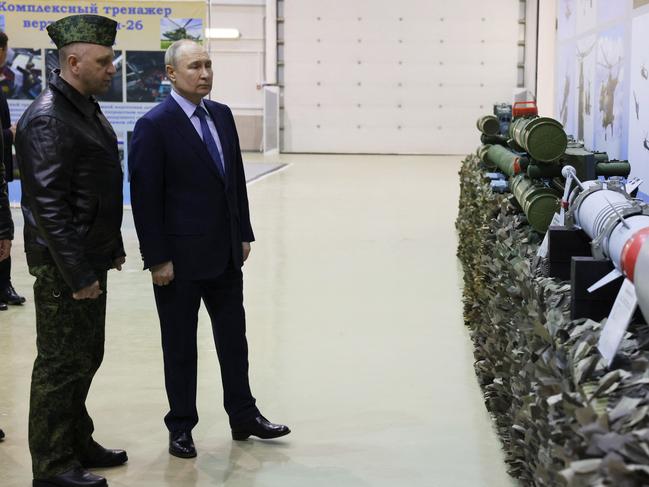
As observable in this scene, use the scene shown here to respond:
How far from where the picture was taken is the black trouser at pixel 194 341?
13.4 ft

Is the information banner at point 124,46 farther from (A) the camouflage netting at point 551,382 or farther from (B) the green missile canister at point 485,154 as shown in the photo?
(A) the camouflage netting at point 551,382

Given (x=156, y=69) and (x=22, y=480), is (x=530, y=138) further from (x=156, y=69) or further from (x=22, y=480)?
(x=156, y=69)

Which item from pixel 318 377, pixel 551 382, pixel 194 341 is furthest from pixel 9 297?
pixel 551 382

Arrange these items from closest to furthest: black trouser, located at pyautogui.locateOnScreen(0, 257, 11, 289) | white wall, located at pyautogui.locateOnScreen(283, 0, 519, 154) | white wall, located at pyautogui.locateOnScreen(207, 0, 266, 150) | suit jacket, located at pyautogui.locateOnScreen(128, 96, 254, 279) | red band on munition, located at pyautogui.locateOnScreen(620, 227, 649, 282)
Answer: red band on munition, located at pyautogui.locateOnScreen(620, 227, 649, 282)
suit jacket, located at pyautogui.locateOnScreen(128, 96, 254, 279)
black trouser, located at pyautogui.locateOnScreen(0, 257, 11, 289)
white wall, located at pyautogui.locateOnScreen(283, 0, 519, 154)
white wall, located at pyautogui.locateOnScreen(207, 0, 266, 150)

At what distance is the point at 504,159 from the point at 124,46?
599 centimetres

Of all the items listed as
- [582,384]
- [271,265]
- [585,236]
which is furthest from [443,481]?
[271,265]

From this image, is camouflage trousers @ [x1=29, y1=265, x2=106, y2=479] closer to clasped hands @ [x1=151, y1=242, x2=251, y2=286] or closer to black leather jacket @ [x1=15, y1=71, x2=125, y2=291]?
black leather jacket @ [x1=15, y1=71, x2=125, y2=291]

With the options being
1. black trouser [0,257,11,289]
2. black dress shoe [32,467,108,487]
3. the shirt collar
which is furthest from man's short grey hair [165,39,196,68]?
black trouser [0,257,11,289]

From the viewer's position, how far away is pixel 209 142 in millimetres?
4086

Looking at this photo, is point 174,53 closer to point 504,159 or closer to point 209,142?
point 209,142

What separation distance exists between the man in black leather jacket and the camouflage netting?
152 cm

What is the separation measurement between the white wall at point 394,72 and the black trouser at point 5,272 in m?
17.5

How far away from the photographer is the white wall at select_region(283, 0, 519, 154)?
77.8ft

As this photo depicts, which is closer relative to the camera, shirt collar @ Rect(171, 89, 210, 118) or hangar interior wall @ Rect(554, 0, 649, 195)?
shirt collar @ Rect(171, 89, 210, 118)
